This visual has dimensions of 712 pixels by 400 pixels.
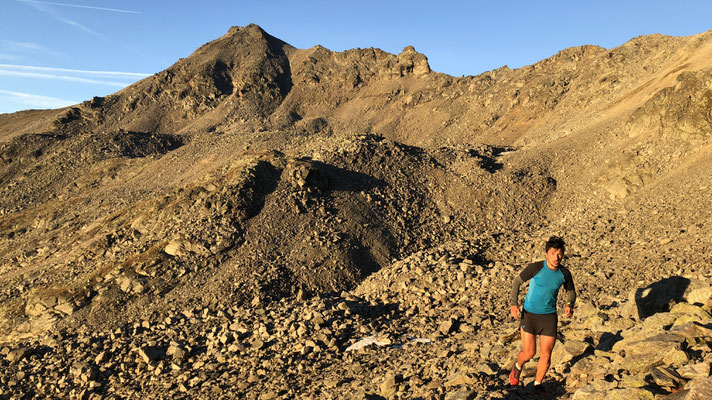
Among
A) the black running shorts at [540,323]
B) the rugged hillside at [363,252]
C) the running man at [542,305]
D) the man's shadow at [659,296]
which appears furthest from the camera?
the rugged hillside at [363,252]

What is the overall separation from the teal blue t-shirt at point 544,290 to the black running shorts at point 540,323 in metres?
0.06

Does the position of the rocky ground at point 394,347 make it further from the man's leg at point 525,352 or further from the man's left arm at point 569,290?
the man's left arm at point 569,290

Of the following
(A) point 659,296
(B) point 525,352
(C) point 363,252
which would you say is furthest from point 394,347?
(C) point 363,252

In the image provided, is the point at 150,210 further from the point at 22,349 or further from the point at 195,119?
the point at 195,119

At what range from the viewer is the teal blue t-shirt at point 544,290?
5.71 meters

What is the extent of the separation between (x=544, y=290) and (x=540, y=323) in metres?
0.44

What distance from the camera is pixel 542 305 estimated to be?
228 inches

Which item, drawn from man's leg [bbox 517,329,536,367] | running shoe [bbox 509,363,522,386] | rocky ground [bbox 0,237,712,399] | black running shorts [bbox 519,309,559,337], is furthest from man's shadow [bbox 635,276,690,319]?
running shoe [bbox 509,363,522,386]

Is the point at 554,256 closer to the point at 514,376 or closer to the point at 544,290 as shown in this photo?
the point at 544,290

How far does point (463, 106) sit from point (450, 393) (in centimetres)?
4106

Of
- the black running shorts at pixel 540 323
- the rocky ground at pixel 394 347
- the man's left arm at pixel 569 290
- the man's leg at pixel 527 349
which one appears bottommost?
the rocky ground at pixel 394 347

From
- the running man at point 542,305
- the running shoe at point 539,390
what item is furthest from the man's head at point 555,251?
the running shoe at point 539,390

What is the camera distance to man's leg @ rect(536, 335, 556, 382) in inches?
223

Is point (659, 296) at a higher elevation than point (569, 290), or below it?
below
